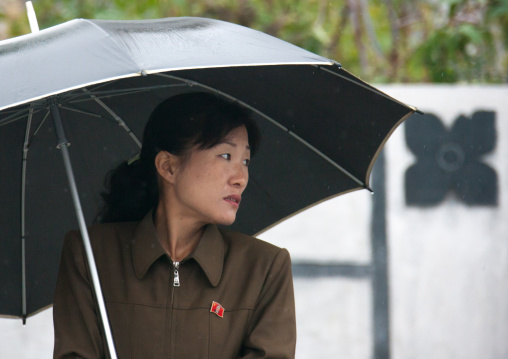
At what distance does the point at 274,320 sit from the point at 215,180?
0.48 m

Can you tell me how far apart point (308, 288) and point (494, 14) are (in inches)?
94.5

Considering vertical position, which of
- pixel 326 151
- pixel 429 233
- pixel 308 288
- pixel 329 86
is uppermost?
pixel 329 86

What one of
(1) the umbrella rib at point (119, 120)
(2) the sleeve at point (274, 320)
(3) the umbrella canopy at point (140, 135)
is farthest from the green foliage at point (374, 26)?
(2) the sleeve at point (274, 320)

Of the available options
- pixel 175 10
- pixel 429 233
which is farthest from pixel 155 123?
pixel 175 10

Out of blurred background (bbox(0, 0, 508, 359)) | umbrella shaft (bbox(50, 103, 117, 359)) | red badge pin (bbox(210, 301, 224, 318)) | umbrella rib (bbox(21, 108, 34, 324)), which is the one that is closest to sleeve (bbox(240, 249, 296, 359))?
red badge pin (bbox(210, 301, 224, 318))

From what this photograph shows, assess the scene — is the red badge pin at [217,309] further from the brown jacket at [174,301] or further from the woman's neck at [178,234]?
the woman's neck at [178,234]

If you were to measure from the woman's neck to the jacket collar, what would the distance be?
0.05 metres

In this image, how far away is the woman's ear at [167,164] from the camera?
2.72 meters

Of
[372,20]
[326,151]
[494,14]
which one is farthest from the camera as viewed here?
[372,20]

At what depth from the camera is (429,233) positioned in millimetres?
5340

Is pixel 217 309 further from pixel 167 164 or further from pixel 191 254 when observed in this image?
pixel 167 164

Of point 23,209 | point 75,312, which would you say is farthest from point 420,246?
point 75,312

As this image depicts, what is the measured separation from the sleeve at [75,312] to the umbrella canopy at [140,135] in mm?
463

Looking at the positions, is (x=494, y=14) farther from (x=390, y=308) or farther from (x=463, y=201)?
(x=390, y=308)
